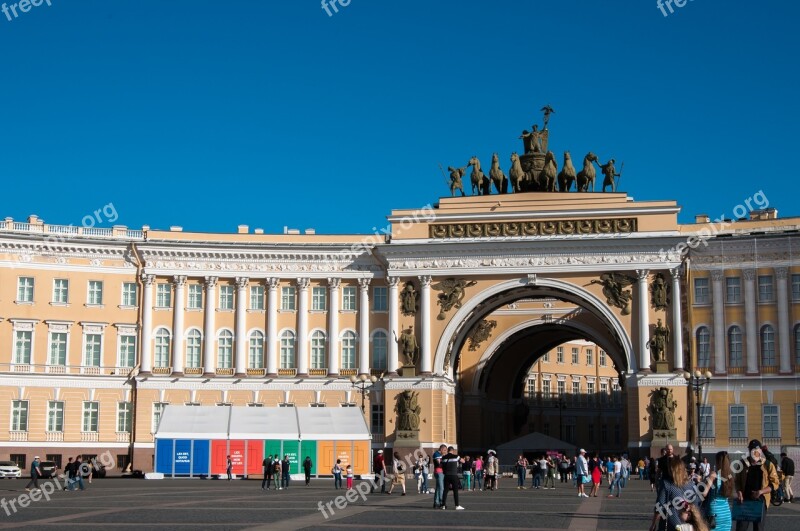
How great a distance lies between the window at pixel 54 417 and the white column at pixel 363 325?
16.4 meters

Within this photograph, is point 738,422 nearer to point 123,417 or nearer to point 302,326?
point 302,326

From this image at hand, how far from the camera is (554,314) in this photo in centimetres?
7412

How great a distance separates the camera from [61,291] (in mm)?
65250

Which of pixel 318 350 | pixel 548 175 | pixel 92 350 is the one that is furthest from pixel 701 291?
pixel 92 350

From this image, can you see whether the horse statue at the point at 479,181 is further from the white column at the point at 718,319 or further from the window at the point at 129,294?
the window at the point at 129,294

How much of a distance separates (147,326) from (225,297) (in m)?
4.61

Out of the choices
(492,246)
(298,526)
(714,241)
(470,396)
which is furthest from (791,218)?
(298,526)

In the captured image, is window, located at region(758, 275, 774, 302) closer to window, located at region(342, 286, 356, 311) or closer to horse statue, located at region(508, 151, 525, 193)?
horse statue, located at region(508, 151, 525, 193)

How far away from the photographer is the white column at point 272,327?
218 ft

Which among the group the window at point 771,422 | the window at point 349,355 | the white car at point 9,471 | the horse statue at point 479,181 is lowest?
the white car at point 9,471

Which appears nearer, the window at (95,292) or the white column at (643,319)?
the white column at (643,319)

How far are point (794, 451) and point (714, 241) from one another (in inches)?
1103

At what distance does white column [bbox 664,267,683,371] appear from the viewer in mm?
62031

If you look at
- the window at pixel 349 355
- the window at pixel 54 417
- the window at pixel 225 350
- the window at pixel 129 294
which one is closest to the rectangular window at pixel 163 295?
the window at pixel 129 294
